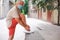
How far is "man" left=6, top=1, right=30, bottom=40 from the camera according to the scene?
178 cm

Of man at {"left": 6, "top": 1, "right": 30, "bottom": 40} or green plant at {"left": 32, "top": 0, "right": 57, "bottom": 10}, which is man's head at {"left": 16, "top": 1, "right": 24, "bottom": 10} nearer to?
man at {"left": 6, "top": 1, "right": 30, "bottom": 40}

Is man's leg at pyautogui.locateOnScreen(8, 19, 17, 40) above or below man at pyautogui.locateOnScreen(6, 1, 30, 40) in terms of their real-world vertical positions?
→ below

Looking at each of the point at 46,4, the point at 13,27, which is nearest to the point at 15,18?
the point at 13,27

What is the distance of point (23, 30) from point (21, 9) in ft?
0.74

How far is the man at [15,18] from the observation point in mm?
1778

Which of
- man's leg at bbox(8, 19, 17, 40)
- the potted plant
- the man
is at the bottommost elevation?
man's leg at bbox(8, 19, 17, 40)

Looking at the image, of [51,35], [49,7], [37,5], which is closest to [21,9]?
[37,5]

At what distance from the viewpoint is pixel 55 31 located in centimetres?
186

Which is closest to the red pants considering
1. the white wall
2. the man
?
the man

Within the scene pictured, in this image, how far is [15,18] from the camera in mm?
1778

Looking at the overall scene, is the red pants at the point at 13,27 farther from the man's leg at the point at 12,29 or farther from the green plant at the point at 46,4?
the green plant at the point at 46,4

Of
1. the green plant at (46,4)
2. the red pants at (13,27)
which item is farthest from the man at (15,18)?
the green plant at (46,4)

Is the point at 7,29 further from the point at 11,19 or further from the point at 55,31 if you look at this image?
the point at 55,31

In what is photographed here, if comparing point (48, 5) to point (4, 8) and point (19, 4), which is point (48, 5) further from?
point (4, 8)
